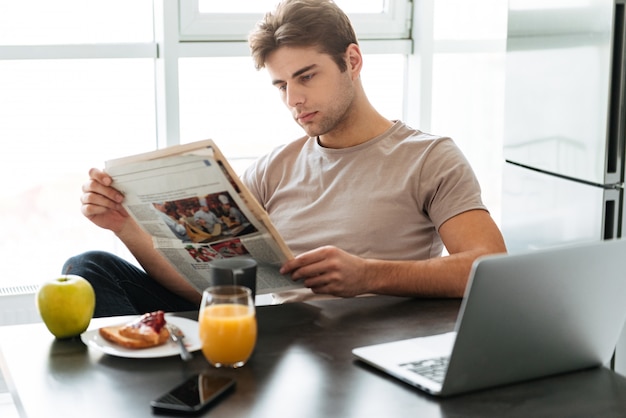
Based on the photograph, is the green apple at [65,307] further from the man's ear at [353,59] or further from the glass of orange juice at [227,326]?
the man's ear at [353,59]

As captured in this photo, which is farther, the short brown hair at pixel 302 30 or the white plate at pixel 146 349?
the short brown hair at pixel 302 30

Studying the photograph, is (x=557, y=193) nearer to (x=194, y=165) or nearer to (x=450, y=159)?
(x=450, y=159)

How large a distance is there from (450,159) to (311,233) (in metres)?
0.38

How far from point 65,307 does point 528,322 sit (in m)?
0.77

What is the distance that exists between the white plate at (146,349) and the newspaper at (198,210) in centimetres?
24

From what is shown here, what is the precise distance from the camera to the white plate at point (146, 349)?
1.48 metres

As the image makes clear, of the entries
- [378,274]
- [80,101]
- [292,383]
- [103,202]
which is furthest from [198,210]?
[80,101]

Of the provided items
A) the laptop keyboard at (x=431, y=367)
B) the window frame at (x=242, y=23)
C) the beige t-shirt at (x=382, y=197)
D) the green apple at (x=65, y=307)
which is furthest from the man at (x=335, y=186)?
the window frame at (x=242, y=23)

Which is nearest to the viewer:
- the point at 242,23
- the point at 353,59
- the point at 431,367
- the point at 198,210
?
the point at 431,367

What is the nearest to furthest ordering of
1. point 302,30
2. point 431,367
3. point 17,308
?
point 431,367 → point 302,30 → point 17,308

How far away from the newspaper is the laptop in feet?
1.35

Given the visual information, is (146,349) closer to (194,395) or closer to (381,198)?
(194,395)

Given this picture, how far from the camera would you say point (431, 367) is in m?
1.40

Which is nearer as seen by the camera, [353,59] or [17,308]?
[353,59]
